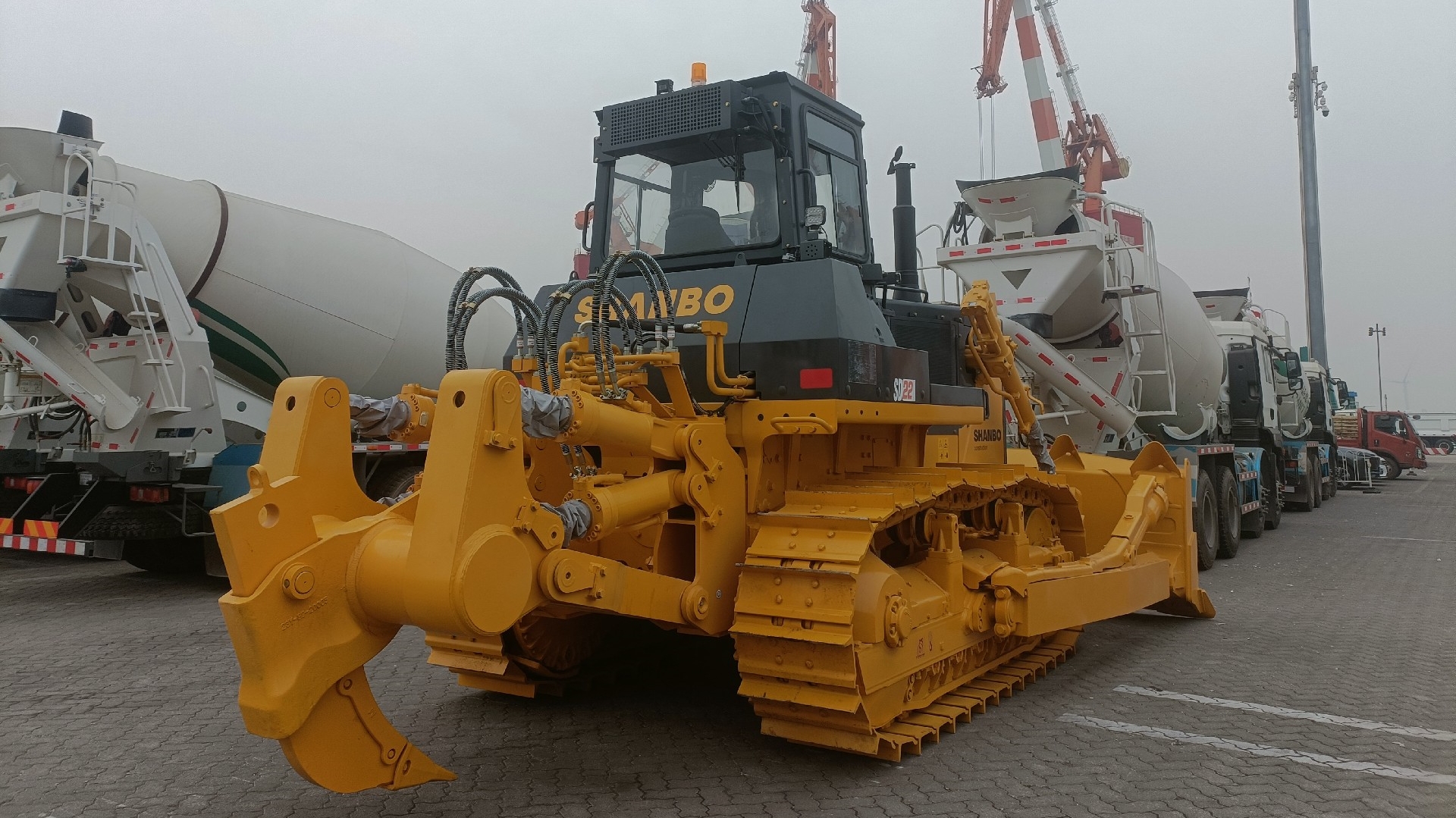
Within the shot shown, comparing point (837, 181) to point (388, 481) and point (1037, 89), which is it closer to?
point (388, 481)

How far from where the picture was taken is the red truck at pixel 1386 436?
88.1 ft

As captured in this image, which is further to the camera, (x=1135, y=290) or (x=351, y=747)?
(x=1135, y=290)

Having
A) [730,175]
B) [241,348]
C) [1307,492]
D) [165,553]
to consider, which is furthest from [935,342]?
[1307,492]

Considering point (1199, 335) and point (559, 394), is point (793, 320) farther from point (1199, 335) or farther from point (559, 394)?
point (1199, 335)

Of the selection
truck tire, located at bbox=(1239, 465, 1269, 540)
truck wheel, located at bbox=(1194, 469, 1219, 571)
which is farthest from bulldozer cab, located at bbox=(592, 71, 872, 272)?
truck tire, located at bbox=(1239, 465, 1269, 540)

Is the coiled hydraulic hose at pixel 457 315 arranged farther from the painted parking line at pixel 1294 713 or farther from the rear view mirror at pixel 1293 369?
the rear view mirror at pixel 1293 369

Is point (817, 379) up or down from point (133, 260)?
down

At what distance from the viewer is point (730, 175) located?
521cm

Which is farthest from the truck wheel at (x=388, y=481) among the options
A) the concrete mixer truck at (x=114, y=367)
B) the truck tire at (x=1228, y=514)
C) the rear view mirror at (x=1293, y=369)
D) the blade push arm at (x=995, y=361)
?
the rear view mirror at (x=1293, y=369)

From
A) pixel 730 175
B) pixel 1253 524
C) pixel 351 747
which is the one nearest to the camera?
pixel 351 747

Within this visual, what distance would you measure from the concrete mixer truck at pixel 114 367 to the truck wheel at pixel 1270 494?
34.9 feet

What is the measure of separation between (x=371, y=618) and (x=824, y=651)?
5.32 ft

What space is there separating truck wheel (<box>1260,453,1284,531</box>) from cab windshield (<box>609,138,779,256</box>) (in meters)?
10.7

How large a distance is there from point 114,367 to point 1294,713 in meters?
8.52
